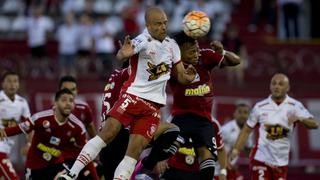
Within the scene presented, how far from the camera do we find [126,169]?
44.1 ft

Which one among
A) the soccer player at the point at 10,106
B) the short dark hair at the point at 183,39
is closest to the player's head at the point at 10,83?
the soccer player at the point at 10,106

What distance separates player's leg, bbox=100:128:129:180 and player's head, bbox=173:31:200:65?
1471mm

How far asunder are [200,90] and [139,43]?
7.17 feet

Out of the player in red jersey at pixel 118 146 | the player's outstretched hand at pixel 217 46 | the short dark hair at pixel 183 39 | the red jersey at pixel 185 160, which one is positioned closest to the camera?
the player in red jersey at pixel 118 146

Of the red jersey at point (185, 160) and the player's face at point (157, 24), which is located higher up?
the player's face at point (157, 24)

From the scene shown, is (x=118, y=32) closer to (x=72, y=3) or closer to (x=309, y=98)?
(x=72, y=3)

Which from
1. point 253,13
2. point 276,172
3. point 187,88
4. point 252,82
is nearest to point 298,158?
point 252,82

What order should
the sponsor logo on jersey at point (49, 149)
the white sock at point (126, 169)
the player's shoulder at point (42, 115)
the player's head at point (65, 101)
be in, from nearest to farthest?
1. the white sock at point (126, 169)
2. the player's head at point (65, 101)
3. the player's shoulder at point (42, 115)
4. the sponsor logo on jersey at point (49, 149)

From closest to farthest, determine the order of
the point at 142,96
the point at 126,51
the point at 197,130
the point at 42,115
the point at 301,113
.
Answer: the point at 126,51, the point at 142,96, the point at 197,130, the point at 42,115, the point at 301,113

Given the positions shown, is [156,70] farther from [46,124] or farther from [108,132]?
[46,124]

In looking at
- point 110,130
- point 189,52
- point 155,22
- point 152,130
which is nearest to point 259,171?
point 189,52

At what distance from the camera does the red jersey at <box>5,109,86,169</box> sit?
52.6 ft

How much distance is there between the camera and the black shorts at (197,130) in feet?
50.1

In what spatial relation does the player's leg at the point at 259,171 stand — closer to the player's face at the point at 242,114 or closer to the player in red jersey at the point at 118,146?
the player in red jersey at the point at 118,146
